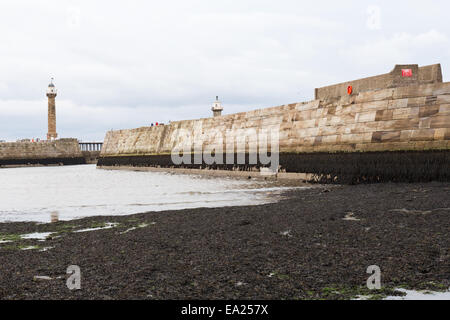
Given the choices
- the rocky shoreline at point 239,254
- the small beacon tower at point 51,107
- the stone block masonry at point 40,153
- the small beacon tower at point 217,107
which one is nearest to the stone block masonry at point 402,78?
the rocky shoreline at point 239,254

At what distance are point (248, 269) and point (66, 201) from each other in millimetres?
13173

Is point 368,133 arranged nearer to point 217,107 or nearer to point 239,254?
point 239,254

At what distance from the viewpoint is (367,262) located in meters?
6.14

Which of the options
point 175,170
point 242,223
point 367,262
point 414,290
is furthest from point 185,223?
point 175,170

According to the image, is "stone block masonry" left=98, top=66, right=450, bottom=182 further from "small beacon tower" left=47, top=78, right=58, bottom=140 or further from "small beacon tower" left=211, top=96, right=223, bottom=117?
"small beacon tower" left=211, top=96, right=223, bottom=117

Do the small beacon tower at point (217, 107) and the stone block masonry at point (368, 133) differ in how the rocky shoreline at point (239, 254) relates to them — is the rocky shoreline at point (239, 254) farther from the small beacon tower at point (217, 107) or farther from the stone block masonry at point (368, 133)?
the small beacon tower at point (217, 107)

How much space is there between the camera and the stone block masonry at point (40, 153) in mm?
75000

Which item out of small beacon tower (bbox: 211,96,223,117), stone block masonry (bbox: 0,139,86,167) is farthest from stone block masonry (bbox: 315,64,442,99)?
small beacon tower (bbox: 211,96,223,117)

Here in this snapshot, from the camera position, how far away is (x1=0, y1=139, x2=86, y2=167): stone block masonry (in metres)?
75.0

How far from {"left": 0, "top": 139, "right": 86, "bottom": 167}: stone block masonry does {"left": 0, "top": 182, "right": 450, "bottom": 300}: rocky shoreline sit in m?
70.6

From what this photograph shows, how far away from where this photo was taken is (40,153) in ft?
254

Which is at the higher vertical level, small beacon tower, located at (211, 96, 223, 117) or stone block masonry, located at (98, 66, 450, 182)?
small beacon tower, located at (211, 96, 223, 117)

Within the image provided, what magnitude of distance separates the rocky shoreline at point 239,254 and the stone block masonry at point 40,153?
7058 cm
